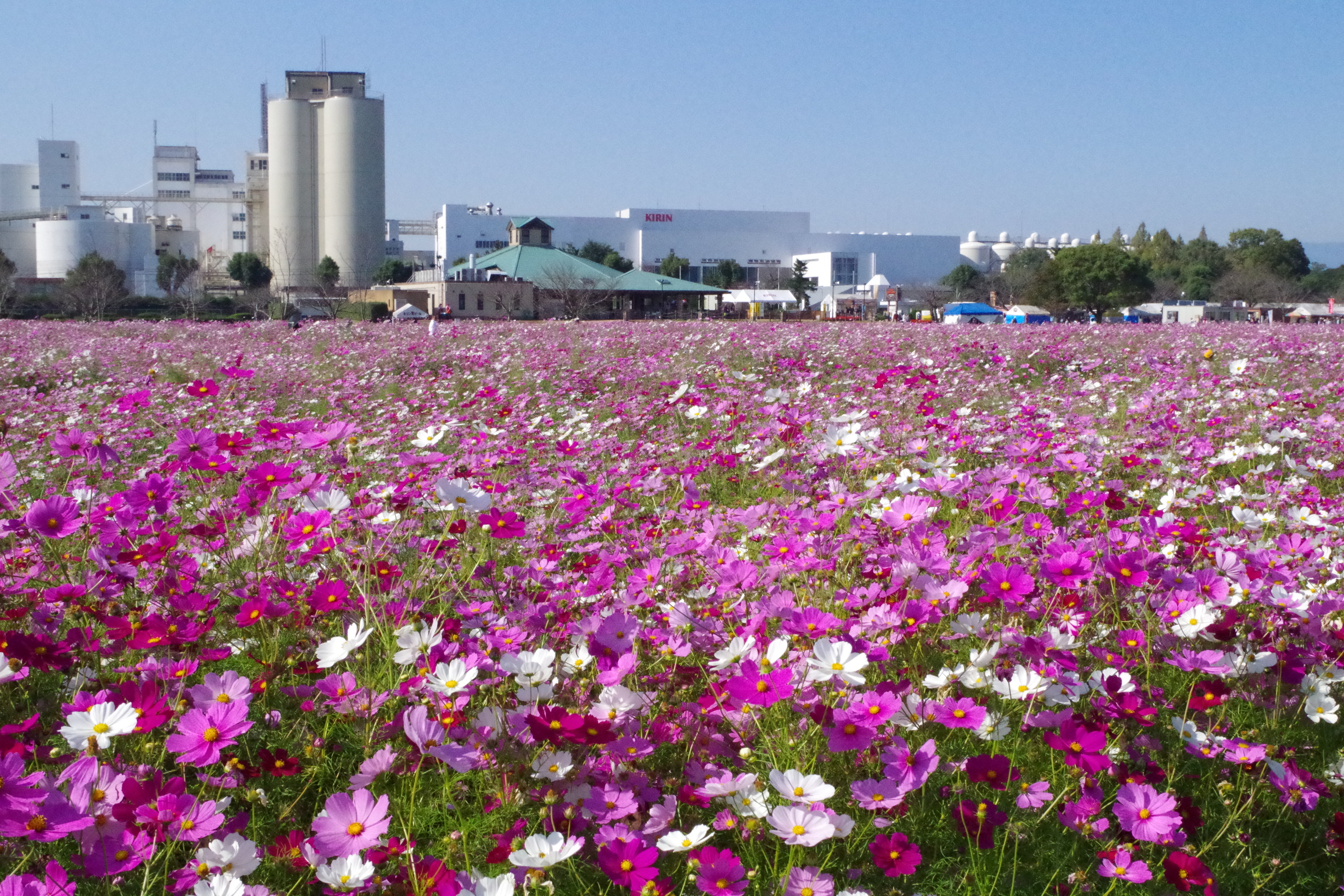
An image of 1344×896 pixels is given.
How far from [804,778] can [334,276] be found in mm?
64407

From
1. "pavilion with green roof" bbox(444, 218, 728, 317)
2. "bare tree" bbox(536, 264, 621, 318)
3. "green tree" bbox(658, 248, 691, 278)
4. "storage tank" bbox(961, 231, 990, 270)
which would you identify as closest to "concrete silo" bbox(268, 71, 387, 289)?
"pavilion with green roof" bbox(444, 218, 728, 317)

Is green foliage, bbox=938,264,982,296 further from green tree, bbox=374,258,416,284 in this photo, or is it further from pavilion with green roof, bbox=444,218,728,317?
green tree, bbox=374,258,416,284

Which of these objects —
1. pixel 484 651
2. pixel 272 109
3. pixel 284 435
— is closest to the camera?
pixel 484 651

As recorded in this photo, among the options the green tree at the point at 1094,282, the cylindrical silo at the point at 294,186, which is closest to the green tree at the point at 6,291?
the cylindrical silo at the point at 294,186

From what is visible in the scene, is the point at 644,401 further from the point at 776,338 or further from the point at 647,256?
the point at 647,256

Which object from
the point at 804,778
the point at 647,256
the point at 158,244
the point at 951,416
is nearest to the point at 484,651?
the point at 804,778

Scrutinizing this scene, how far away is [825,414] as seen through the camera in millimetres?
4621

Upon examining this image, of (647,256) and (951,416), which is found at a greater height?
(647,256)

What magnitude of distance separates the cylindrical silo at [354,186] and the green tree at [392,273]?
4000 millimetres

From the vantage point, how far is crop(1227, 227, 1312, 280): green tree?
6762 cm

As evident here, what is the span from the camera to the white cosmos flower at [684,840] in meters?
1.12

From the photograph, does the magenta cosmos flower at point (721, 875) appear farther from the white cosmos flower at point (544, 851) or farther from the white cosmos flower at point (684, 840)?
the white cosmos flower at point (544, 851)

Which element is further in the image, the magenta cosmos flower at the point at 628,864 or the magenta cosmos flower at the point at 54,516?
the magenta cosmos flower at the point at 54,516

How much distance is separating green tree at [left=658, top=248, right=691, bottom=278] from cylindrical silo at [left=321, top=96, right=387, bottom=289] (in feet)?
63.7
